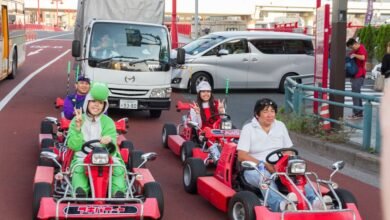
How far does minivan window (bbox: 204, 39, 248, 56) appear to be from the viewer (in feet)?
60.4

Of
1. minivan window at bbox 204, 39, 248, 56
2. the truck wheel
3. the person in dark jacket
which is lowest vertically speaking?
the truck wheel

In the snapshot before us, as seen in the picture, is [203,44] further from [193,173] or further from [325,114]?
[193,173]

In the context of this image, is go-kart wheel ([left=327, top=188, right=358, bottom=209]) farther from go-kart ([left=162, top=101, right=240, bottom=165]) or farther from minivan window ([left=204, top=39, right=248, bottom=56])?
minivan window ([left=204, top=39, right=248, bottom=56])

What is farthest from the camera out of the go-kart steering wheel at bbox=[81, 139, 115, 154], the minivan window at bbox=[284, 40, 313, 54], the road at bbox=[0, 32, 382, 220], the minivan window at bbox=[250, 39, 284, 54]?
the minivan window at bbox=[284, 40, 313, 54]

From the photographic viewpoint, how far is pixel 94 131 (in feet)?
21.3

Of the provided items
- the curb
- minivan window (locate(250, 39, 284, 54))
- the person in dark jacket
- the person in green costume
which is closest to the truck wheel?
the curb

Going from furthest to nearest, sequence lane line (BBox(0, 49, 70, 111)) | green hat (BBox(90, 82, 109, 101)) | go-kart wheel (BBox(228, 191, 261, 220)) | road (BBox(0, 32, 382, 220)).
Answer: lane line (BBox(0, 49, 70, 111)), road (BBox(0, 32, 382, 220)), green hat (BBox(90, 82, 109, 101)), go-kart wheel (BBox(228, 191, 261, 220))

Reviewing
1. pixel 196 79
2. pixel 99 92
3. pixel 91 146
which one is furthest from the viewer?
pixel 196 79

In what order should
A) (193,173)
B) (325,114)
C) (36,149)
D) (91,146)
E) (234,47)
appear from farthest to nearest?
1. (234,47)
2. (325,114)
3. (36,149)
4. (193,173)
5. (91,146)

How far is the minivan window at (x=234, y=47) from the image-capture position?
725 inches

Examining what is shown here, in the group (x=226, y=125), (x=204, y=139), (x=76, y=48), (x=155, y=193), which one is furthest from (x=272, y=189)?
(x=76, y=48)

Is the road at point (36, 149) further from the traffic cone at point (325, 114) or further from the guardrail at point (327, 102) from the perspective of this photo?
the traffic cone at point (325, 114)

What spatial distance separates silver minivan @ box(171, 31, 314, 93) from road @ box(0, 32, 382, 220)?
1.41ft

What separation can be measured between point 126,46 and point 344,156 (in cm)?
A: 565
